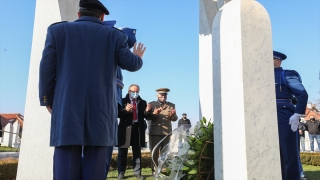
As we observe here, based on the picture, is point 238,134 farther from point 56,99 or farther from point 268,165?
point 56,99

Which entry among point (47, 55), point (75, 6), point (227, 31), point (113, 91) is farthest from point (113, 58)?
point (75, 6)

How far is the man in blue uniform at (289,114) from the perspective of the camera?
4168mm

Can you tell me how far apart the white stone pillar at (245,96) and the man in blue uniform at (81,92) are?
34.6 inches

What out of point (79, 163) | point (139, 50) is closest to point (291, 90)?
point (139, 50)

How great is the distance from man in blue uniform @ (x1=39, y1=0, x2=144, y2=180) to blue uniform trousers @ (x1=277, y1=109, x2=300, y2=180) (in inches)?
106

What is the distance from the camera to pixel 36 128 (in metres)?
Answer: 4.54

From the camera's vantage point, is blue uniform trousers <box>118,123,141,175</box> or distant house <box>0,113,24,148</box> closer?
blue uniform trousers <box>118,123,141,175</box>

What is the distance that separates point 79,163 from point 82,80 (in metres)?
0.65

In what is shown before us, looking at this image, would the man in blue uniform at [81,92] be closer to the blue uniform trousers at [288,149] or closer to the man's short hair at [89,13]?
the man's short hair at [89,13]

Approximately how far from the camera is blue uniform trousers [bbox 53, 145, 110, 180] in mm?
2340

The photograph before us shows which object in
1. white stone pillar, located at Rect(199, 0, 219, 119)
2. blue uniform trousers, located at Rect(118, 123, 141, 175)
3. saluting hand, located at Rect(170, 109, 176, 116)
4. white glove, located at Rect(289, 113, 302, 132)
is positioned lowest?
blue uniform trousers, located at Rect(118, 123, 141, 175)

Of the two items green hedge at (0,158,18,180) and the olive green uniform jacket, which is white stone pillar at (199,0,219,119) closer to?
the olive green uniform jacket

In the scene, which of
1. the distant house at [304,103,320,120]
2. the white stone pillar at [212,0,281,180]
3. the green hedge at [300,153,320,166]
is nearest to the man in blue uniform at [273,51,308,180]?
the white stone pillar at [212,0,281,180]

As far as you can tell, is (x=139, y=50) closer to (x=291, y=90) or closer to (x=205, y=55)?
(x=291, y=90)
